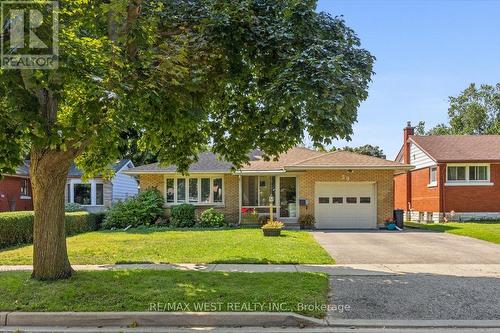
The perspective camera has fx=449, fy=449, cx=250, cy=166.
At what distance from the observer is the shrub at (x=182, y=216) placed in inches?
882

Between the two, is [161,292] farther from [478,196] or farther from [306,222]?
[478,196]

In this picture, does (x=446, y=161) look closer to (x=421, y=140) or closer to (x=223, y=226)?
(x=421, y=140)

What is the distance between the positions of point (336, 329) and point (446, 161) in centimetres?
2108

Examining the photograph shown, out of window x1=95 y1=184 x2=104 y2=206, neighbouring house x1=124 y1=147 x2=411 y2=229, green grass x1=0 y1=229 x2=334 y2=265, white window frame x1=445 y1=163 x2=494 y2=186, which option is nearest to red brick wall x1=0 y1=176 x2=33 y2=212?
window x1=95 y1=184 x2=104 y2=206

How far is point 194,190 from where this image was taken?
23.7 m

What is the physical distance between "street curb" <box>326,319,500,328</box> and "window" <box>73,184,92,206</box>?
80.6 ft

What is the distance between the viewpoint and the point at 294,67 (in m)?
8.34

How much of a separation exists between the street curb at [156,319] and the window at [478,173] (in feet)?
72.7

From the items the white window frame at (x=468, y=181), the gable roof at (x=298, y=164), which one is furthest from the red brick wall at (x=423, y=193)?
the gable roof at (x=298, y=164)

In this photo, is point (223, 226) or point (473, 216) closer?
point (223, 226)

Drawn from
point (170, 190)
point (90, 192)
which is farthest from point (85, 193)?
point (170, 190)

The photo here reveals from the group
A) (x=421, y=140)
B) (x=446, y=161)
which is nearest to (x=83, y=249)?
(x=446, y=161)

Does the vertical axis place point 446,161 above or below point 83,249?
above

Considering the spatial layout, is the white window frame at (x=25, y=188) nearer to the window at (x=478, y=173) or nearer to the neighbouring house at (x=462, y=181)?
the neighbouring house at (x=462, y=181)
